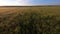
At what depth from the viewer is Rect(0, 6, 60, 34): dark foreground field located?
→ 0.92 m

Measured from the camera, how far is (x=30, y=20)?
37.5 inches

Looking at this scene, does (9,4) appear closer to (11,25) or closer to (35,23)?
(11,25)

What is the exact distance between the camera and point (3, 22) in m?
0.94

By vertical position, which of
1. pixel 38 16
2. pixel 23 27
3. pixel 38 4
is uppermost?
pixel 38 4

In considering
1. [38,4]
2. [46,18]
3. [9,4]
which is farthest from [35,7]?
[9,4]

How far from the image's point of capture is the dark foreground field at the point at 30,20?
36.2 inches

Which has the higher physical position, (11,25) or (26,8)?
(26,8)

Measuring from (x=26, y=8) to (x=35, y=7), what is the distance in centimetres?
9

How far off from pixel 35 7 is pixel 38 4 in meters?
0.05

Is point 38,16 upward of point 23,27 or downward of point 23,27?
upward

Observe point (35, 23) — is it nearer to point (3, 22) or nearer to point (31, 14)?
point (31, 14)

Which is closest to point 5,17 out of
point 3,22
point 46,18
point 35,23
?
point 3,22

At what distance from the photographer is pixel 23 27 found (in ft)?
3.09

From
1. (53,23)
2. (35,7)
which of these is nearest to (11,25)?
(35,7)
